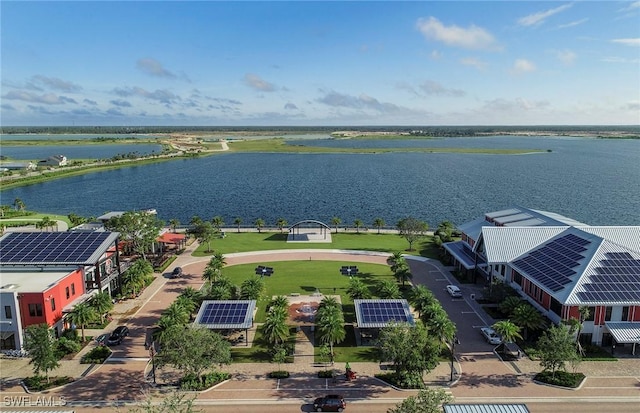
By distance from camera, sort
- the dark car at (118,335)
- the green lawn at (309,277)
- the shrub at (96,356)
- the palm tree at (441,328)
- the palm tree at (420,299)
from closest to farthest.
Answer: the palm tree at (441,328) → the shrub at (96,356) → the dark car at (118,335) → the palm tree at (420,299) → the green lawn at (309,277)

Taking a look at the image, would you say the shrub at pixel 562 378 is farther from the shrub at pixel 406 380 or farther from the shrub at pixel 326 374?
the shrub at pixel 326 374

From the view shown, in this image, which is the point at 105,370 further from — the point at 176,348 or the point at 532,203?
the point at 532,203

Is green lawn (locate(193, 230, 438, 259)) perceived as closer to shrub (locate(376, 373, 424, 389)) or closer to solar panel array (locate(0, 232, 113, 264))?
solar panel array (locate(0, 232, 113, 264))

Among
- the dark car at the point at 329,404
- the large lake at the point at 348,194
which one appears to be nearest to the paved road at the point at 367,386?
the dark car at the point at 329,404

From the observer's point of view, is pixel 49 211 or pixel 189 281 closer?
pixel 189 281

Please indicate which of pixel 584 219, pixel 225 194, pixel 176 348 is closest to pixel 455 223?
pixel 584 219

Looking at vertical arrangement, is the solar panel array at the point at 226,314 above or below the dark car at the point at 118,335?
above
